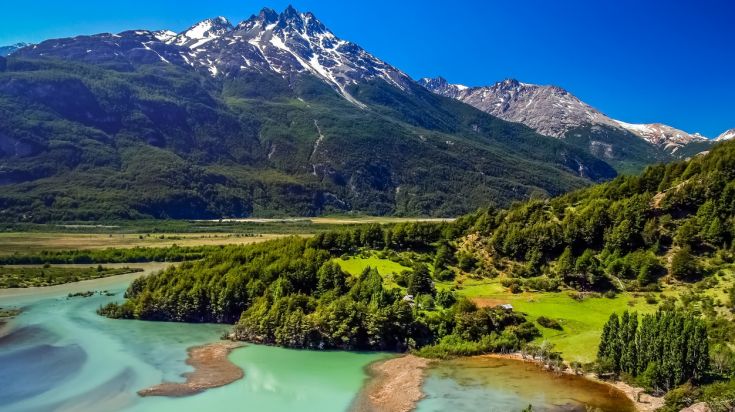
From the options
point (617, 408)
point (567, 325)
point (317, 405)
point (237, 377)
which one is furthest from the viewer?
point (567, 325)

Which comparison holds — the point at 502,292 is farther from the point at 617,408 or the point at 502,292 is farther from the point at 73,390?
the point at 73,390

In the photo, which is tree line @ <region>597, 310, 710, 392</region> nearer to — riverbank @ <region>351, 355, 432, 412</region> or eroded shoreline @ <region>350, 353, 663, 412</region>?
eroded shoreline @ <region>350, 353, 663, 412</region>

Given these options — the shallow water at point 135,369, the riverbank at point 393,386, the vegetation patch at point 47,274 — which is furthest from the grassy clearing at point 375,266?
the vegetation patch at point 47,274

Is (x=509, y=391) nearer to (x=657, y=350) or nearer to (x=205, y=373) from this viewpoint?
(x=657, y=350)

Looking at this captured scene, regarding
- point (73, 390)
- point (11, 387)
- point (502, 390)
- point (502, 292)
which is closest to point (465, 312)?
point (502, 292)

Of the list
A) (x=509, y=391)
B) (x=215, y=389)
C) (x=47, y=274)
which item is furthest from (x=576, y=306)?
(x=47, y=274)
